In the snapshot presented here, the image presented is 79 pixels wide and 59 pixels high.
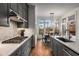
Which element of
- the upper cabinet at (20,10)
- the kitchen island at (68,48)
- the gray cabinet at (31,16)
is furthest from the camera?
the gray cabinet at (31,16)

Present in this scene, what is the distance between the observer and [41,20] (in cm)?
1121

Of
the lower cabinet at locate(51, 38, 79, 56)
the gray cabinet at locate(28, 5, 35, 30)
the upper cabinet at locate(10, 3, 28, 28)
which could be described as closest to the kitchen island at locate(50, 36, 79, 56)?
the lower cabinet at locate(51, 38, 79, 56)

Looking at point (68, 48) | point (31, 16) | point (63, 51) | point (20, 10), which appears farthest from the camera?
point (31, 16)

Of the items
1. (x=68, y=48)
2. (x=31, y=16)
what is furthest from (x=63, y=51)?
(x=31, y=16)

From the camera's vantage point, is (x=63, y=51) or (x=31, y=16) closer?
(x=63, y=51)

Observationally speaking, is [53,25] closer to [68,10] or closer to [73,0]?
[68,10]

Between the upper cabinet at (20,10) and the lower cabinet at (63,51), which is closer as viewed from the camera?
the lower cabinet at (63,51)

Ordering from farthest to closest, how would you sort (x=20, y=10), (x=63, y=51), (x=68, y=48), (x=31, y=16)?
(x=31, y=16) < (x=20, y=10) < (x=63, y=51) < (x=68, y=48)

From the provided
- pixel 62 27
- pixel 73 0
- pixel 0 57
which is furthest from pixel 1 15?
pixel 62 27

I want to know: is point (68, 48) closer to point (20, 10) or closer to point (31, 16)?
point (20, 10)

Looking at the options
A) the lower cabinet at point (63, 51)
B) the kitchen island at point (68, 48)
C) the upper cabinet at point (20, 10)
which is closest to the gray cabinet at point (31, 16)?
the upper cabinet at point (20, 10)

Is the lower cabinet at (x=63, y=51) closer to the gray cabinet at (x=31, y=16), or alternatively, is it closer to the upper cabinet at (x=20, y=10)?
the upper cabinet at (x=20, y=10)

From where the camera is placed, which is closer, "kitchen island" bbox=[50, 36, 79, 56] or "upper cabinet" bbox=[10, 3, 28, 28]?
"kitchen island" bbox=[50, 36, 79, 56]

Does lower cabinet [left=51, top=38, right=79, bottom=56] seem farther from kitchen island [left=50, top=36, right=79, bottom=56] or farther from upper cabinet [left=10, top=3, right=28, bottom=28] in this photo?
upper cabinet [left=10, top=3, right=28, bottom=28]
